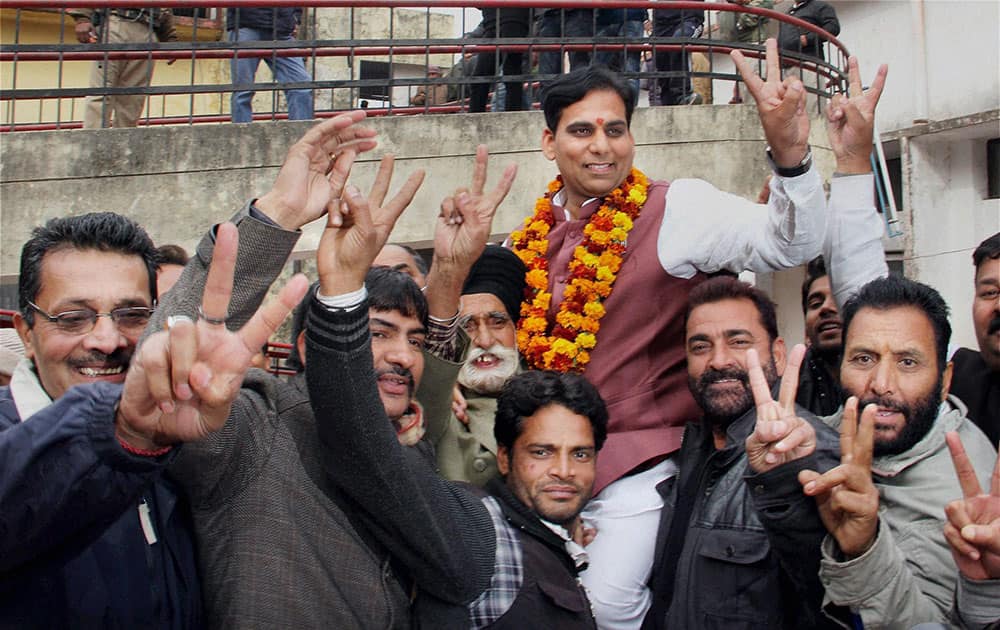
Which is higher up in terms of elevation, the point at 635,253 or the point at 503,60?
the point at 503,60

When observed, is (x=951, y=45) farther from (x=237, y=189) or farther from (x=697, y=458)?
(x=697, y=458)

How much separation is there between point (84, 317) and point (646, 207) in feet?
7.11

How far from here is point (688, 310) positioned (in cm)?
352

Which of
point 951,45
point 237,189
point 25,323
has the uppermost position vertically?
point 951,45

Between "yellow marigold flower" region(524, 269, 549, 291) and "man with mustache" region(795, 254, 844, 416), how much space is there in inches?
41.9

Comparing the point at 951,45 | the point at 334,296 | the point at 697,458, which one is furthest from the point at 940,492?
Result: the point at 951,45

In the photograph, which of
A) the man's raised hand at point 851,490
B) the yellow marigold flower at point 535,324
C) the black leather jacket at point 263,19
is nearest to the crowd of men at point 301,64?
the black leather jacket at point 263,19

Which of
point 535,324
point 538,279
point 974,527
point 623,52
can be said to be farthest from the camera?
point 623,52

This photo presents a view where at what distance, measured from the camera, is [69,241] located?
2.40 metres

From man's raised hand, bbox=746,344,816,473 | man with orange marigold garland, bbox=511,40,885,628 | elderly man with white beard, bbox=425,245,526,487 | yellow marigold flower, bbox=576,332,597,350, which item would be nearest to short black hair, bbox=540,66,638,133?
man with orange marigold garland, bbox=511,40,885,628

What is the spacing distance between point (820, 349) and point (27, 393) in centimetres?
300

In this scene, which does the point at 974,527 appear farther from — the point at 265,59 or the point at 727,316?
the point at 265,59

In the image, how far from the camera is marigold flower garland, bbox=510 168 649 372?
145 inches

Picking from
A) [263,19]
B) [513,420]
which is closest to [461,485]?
[513,420]
